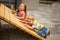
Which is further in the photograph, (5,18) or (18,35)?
(18,35)

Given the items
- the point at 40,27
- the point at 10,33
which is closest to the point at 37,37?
the point at 40,27

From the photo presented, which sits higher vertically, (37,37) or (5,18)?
(5,18)

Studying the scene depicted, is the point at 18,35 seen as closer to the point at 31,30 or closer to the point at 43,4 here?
the point at 31,30

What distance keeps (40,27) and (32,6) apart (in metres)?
4.23

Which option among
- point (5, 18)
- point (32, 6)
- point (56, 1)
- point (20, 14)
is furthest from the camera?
point (56, 1)

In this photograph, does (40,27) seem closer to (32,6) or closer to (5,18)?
(5,18)

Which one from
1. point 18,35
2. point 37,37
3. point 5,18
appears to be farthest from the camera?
point 18,35

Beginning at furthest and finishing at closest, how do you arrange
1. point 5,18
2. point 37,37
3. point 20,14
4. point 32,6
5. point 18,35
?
point 32,6, point 20,14, point 18,35, point 37,37, point 5,18

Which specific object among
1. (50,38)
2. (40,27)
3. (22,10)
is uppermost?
(22,10)

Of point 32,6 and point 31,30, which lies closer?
point 31,30

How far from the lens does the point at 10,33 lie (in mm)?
3965

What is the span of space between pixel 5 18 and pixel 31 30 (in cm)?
66

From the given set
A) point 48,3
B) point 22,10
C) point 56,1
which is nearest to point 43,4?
point 48,3

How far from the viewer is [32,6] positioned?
8156mm
